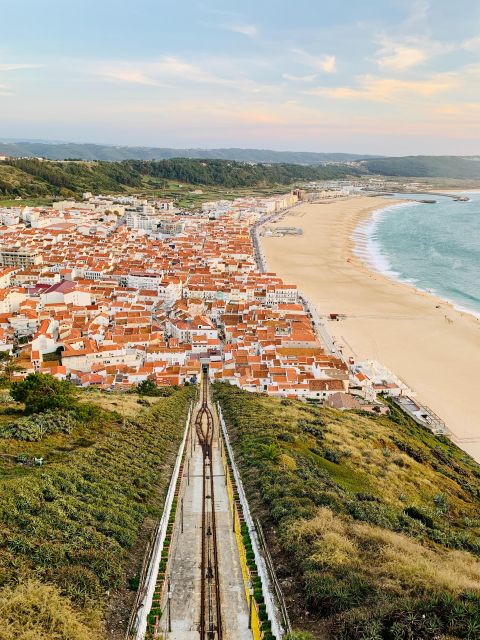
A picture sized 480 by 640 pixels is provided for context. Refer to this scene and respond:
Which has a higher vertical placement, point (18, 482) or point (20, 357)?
point (18, 482)

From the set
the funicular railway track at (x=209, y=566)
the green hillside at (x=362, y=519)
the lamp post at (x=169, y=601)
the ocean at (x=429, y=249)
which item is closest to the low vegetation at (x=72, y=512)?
the lamp post at (x=169, y=601)

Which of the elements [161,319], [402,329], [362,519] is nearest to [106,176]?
[161,319]

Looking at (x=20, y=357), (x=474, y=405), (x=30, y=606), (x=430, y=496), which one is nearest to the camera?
(x=30, y=606)

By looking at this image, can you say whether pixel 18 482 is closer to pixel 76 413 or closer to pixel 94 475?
pixel 94 475

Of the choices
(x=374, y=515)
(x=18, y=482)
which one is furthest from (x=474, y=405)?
(x=18, y=482)

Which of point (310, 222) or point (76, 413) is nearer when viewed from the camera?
point (76, 413)

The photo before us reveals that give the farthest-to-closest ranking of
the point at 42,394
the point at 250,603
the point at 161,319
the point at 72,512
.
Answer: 1. the point at 161,319
2. the point at 42,394
3. the point at 72,512
4. the point at 250,603

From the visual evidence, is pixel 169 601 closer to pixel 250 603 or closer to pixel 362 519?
pixel 250 603
